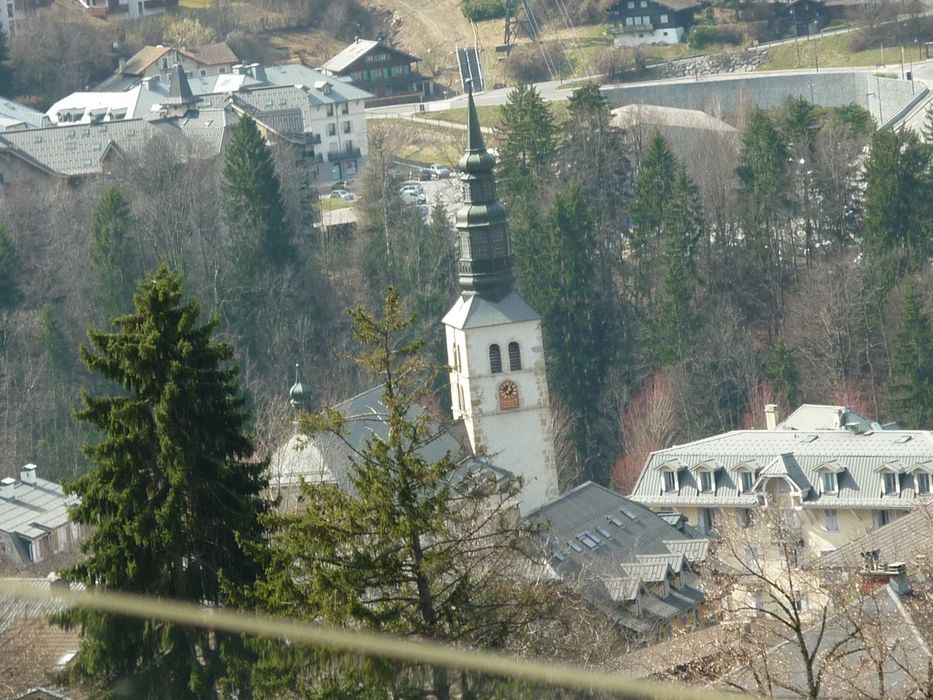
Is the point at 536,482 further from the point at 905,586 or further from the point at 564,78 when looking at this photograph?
the point at 564,78

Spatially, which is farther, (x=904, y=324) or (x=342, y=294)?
(x=342, y=294)

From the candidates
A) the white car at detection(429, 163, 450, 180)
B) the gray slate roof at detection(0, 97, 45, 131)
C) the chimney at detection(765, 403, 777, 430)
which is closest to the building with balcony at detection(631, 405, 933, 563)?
the chimney at detection(765, 403, 777, 430)

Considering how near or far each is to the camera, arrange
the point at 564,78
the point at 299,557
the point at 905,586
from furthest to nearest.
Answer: the point at 564,78 < the point at 905,586 < the point at 299,557

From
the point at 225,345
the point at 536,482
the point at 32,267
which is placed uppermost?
the point at 225,345

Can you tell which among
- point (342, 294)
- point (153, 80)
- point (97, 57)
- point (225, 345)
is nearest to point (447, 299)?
point (342, 294)

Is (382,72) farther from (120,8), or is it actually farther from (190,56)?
(120,8)

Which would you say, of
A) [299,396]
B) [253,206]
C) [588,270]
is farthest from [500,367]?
[253,206]

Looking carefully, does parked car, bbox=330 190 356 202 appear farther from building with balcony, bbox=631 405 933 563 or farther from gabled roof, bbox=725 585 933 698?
gabled roof, bbox=725 585 933 698
